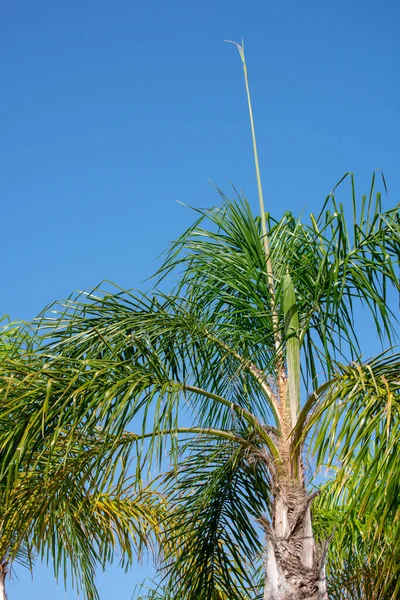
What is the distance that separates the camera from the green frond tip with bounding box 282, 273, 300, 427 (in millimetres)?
5973

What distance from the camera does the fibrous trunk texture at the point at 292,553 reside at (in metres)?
5.66

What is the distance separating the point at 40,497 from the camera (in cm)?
606

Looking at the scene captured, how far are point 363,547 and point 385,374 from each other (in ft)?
12.4

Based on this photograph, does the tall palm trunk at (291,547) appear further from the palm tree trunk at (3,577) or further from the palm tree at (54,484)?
the palm tree trunk at (3,577)

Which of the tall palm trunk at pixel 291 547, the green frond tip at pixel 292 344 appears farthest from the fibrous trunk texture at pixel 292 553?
the green frond tip at pixel 292 344

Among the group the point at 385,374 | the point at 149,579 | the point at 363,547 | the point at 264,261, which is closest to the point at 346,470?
the point at 385,374

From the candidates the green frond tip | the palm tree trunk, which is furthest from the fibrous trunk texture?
the palm tree trunk

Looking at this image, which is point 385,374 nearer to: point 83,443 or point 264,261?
point 264,261

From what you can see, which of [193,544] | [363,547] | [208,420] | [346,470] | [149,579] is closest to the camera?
[346,470]

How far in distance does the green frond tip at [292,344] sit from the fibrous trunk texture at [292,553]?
541 millimetres

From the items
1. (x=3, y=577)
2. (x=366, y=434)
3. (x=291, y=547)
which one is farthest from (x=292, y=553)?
(x=3, y=577)

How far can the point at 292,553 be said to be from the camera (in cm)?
572

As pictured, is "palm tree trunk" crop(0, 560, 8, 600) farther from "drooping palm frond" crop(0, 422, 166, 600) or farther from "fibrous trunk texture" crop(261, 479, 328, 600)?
"fibrous trunk texture" crop(261, 479, 328, 600)

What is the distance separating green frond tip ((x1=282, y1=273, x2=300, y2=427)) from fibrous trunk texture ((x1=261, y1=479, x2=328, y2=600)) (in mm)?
541
